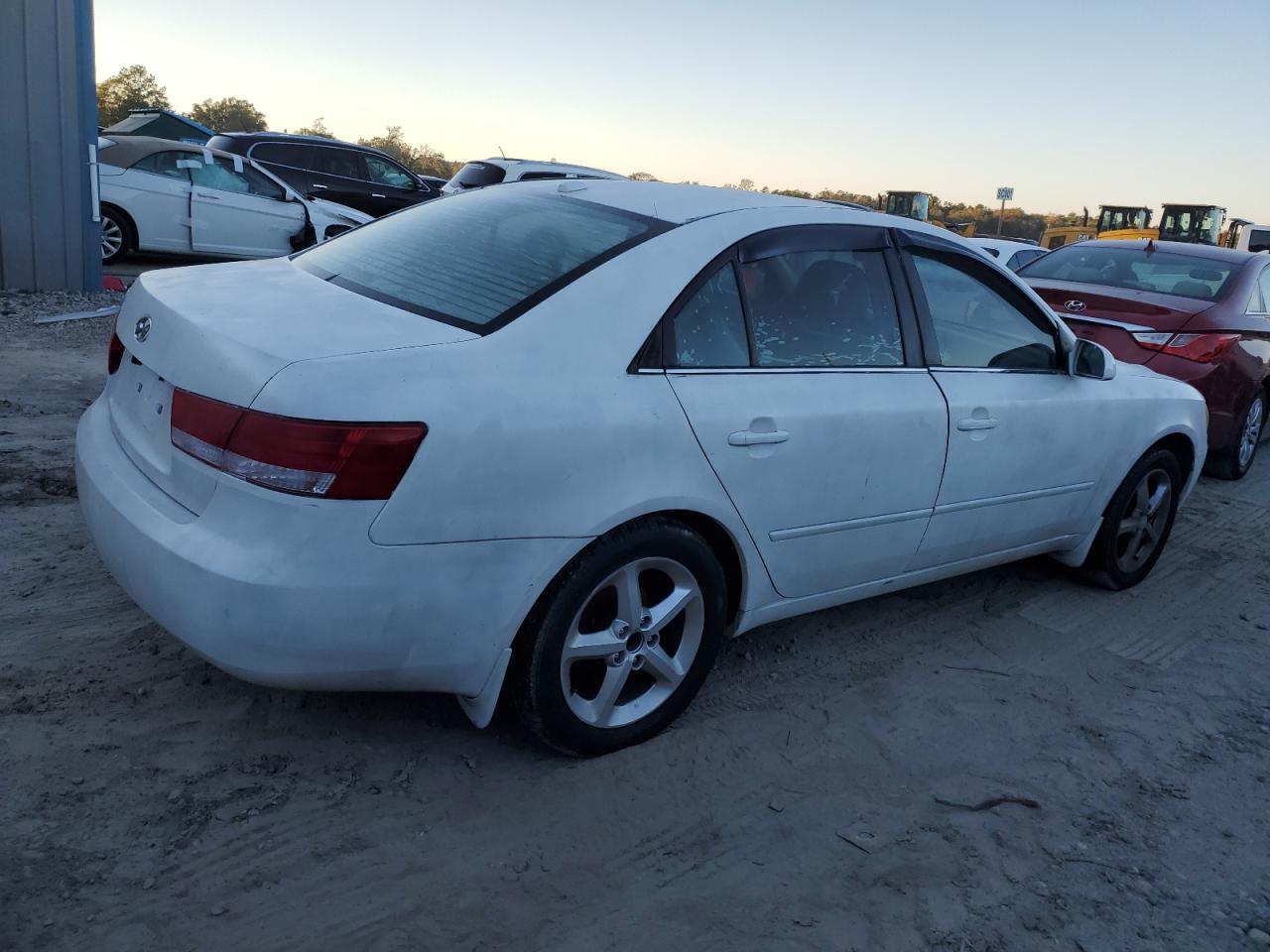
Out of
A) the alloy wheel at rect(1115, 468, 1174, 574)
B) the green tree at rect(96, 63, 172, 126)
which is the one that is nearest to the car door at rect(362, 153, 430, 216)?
the alloy wheel at rect(1115, 468, 1174, 574)

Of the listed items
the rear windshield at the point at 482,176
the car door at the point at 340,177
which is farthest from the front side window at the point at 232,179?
the rear windshield at the point at 482,176

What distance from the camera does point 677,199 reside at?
134 inches

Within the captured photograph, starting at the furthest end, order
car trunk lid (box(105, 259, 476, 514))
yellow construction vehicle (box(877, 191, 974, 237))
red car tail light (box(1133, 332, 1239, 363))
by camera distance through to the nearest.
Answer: yellow construction vehicle (box(877, 191, 974, 237)), red car tail light (box(1133, 332, 1239, 363)), car trunk lid (box(105, 259, 476, 514))

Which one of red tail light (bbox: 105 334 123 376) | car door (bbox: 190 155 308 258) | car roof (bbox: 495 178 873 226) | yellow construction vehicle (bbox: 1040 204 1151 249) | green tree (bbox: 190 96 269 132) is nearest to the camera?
red tail light (bbox: 105 334 123 376)

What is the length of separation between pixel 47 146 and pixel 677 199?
818 centimetres

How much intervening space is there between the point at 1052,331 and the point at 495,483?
2.69m

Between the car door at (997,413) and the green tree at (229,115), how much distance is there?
171ft

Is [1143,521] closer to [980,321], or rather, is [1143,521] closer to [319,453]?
[980,321]

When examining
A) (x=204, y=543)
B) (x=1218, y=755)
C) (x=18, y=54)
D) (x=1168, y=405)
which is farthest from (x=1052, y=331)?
Result: (x=18, y=54)

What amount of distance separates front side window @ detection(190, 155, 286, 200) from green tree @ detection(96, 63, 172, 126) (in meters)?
32.5

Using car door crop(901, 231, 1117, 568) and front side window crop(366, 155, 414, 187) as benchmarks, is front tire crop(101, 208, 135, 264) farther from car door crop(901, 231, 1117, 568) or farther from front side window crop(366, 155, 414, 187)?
car door crop(901, 231, 1117, 568)

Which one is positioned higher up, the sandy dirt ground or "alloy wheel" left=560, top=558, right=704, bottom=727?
"alloy wheel" left=560, top=558, right=704, bottom=727

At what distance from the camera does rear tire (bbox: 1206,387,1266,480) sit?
715 centimetres

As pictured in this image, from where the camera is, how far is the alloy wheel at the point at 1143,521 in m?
4.72
